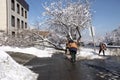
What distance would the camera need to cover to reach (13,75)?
948cm

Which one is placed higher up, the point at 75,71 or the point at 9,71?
the point at 9,71

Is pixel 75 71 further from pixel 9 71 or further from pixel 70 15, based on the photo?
pixel 70 15

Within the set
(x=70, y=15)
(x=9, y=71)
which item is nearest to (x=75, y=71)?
(x=9, y=71)

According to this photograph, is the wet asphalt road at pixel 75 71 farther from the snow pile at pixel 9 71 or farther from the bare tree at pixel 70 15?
the bare tree at pixel 70 15

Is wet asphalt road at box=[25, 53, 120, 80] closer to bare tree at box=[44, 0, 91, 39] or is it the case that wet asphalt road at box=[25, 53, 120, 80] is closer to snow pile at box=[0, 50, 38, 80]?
snow pile at box=[0, 50, 38, 80]

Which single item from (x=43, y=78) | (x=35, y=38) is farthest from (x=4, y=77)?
(x=35, y=38)

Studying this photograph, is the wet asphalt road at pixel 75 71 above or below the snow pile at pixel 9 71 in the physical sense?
below

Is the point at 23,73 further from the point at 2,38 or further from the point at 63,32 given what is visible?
the point at 63,32

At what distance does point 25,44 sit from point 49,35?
10.9m

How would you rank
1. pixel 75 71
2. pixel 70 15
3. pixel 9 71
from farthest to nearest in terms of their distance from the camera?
pixel 70 15 < pixel 75 71 < pixel 9 71

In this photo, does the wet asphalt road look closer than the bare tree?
Yes

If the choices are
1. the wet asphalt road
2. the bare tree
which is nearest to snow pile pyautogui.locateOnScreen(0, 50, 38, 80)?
the wet asphalt road

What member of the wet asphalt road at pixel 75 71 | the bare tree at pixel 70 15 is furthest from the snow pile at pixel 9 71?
the bare tree at pixel 70 15

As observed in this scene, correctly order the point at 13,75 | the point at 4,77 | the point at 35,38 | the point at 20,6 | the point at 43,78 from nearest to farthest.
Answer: the point at 4,77 → the point at 13,75 → the point at 43,78 → the point at 35,38 → the point at 20,6
